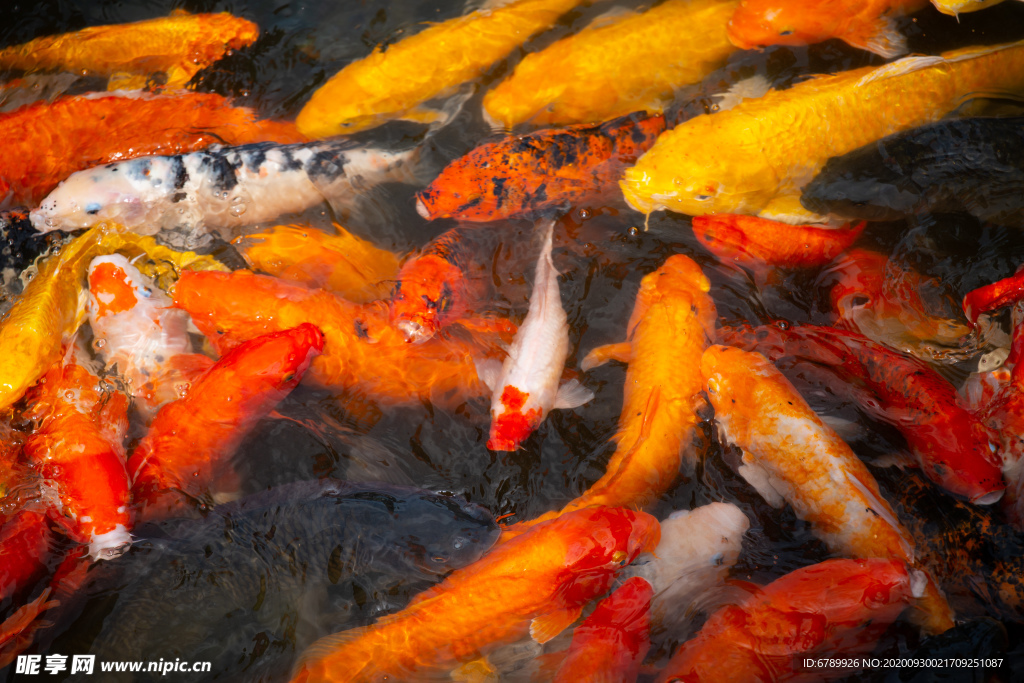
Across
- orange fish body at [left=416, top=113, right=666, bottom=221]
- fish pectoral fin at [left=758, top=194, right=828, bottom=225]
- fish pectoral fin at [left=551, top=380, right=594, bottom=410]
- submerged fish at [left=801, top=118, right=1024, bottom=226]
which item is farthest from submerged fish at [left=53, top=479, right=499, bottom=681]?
submerged fish at [left=801, top=118, right=1024, bottom=226]

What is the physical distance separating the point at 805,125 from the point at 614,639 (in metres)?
3.20

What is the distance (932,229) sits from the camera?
3.88m

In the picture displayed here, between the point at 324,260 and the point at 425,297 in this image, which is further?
the point at 324,260

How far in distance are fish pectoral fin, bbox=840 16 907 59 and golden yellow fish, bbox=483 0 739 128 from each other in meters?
0.87

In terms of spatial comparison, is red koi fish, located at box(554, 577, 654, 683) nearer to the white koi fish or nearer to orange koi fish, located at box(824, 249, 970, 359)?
the white koi fish

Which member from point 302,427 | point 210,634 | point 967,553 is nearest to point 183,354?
point 302,427

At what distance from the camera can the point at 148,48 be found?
478 cm

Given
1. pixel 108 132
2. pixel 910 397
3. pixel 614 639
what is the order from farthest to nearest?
pixel 108 132
pixel 910 397
pixel 614 639

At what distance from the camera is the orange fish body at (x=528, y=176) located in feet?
13.3

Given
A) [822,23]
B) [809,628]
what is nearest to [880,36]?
[822,23]

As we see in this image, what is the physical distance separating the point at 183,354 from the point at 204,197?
111 centimetres

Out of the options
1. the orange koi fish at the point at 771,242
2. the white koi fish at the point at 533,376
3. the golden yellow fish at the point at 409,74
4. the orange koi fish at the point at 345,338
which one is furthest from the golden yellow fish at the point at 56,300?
the orange koi fish at the point at 771,242

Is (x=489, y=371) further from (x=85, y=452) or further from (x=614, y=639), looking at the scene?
(x=85, y=452)

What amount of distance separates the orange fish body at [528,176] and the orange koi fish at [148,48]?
2.17 m
